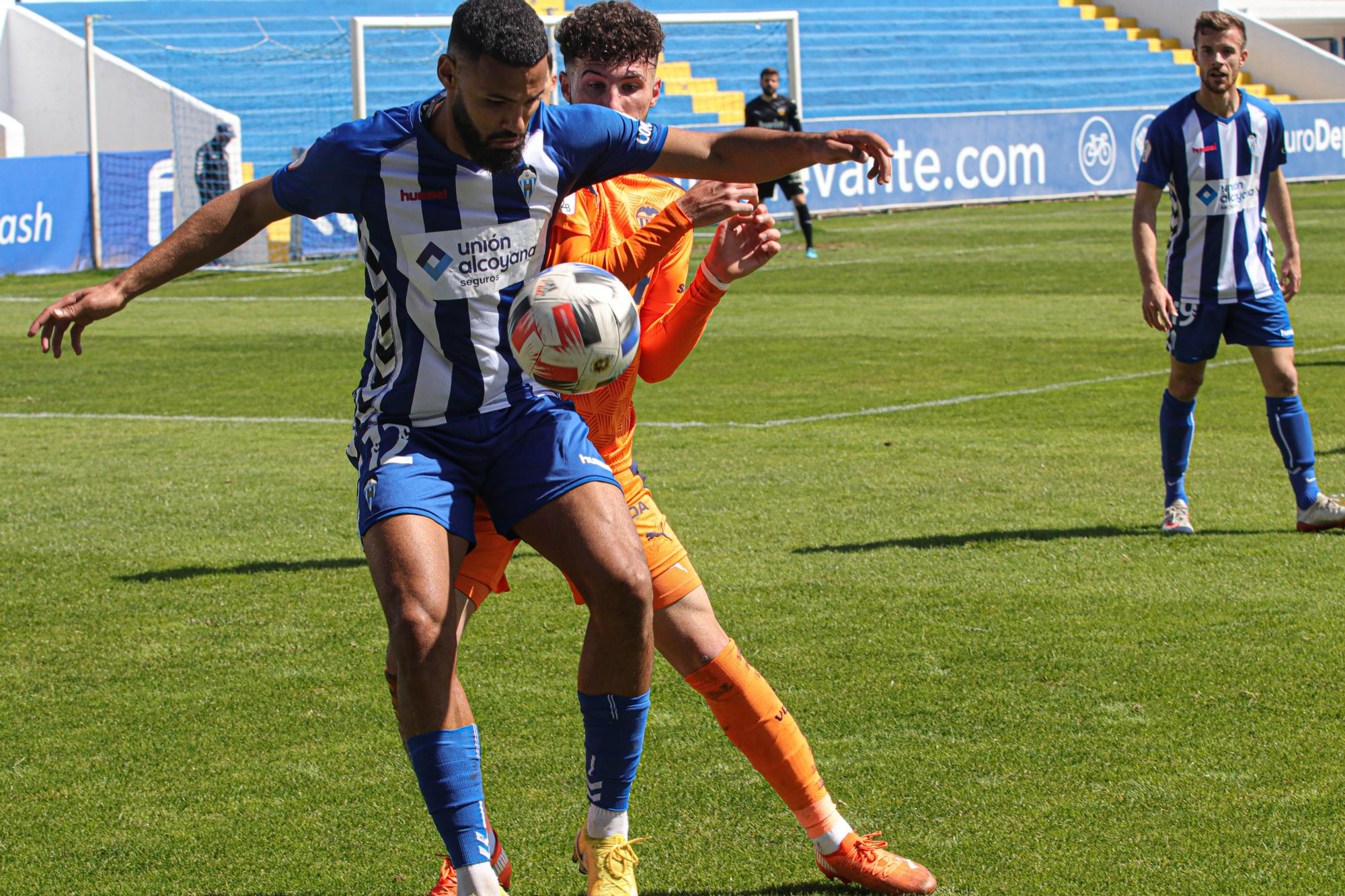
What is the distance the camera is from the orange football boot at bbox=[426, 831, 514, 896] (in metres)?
A: 3.65

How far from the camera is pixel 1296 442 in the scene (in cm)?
718

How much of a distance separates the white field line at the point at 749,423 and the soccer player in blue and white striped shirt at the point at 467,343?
6.51m

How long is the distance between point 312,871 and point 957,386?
8291mm

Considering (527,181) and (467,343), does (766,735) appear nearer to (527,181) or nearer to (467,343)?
(467,343)

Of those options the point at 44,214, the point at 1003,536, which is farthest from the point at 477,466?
the point at 44,214

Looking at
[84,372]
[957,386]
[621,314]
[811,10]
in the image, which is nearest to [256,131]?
[811,10]

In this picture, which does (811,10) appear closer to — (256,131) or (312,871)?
(256,131)

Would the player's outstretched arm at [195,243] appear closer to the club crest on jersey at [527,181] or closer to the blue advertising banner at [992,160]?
the club crest on jersey at [527,181]

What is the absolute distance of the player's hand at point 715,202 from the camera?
3719 mm

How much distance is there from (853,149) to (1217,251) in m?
3.95

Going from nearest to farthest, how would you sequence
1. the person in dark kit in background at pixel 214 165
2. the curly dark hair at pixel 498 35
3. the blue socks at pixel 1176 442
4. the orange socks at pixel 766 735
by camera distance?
the curly dark hair at pixel 498 35
the orange socks at pixel 766 735
the blue socks at pixel 1176 442
the person in dark kit in background at pixel 214 165

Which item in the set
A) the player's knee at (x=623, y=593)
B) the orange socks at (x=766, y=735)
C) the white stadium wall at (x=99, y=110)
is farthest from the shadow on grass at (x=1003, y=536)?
the white stadium wall at (x=99, y=110)

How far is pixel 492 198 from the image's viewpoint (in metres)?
3.65

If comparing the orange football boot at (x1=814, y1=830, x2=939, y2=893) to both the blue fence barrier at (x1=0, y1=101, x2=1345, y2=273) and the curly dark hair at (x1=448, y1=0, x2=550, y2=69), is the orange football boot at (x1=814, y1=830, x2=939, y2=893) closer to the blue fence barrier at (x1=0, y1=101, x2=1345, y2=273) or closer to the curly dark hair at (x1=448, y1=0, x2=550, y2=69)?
the curly dark hair at (x1=448, y1=0, x2=550, y2=69)
